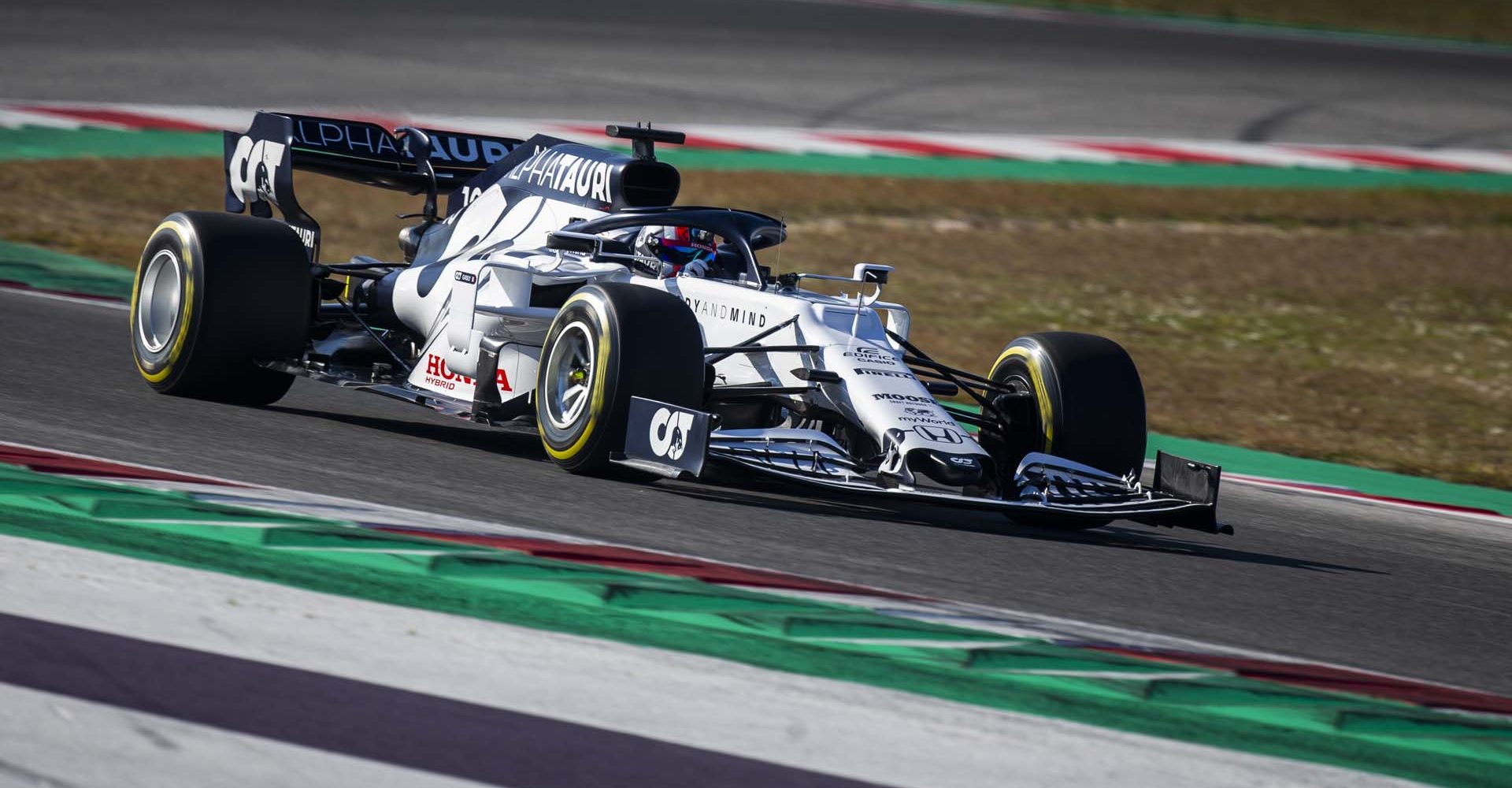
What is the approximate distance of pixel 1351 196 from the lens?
2047 cm

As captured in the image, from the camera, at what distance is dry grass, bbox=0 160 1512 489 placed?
11.9m

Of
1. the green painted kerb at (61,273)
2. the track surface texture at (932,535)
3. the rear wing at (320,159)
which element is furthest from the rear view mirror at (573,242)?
the green painted kerb at (61,273)

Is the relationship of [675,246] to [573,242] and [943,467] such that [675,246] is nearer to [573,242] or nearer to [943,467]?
[573,242]

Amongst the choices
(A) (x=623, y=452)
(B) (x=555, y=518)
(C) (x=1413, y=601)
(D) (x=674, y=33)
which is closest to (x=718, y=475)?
(A) (x=623, y=452)

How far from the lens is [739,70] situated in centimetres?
2370

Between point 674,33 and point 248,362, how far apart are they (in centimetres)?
1827

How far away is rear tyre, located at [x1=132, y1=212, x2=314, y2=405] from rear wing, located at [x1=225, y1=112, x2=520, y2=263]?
704 millimetres

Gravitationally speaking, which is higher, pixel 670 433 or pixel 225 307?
pixel 225 307

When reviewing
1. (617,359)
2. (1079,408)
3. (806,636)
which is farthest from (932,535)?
(806,636)

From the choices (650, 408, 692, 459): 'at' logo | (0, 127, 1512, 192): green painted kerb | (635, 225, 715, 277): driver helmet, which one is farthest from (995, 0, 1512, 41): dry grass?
(650, 408, 692, 459): 'at' logo

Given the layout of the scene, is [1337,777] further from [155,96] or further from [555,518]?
[155,96]

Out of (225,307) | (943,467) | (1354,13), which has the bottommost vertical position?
(943,467)

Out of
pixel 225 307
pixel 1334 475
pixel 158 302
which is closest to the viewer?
pixel 225 307

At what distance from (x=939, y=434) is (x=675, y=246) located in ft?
5.75
